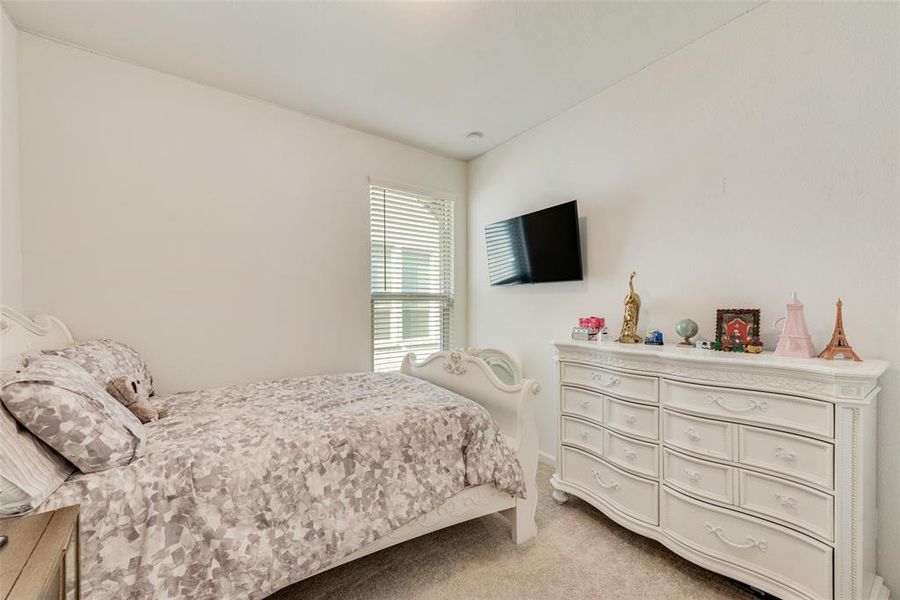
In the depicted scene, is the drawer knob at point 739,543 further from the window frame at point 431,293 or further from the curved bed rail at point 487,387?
the window frame at point 431,293

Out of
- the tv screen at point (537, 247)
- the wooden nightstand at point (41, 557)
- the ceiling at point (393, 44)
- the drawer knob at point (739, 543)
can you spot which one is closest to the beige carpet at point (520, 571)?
the drawer knob at point (739, 543)

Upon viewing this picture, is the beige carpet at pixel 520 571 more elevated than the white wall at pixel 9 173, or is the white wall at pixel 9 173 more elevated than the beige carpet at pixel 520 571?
the white wall at pixel 9 173

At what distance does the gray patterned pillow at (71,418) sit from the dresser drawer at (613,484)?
2.14 m

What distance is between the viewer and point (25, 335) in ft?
5.89

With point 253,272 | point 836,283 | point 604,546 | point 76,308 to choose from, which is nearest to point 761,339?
point 836,283

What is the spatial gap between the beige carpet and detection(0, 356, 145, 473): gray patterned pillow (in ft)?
3.19

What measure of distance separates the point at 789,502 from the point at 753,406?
36cm

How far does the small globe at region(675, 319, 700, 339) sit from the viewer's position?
75.8 inches

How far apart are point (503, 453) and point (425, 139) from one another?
8.83ft

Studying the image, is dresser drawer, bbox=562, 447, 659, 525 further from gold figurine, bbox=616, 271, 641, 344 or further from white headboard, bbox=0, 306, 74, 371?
white headboard, bbox=0, 306, 74, 371

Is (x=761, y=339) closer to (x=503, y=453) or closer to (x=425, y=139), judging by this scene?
(x=503, y=453)

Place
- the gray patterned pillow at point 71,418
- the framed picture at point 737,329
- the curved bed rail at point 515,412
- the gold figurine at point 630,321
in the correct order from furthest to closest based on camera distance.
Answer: the gold figurine at point 630,321
the curved bed rail at point 515,412
the framed picture at point 737,329
the gray patterned pillow at point 71,418

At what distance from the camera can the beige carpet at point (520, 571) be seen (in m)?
1.60

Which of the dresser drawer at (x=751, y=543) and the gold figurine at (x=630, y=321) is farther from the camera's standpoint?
the gold figurine at (x=630, y=321)
